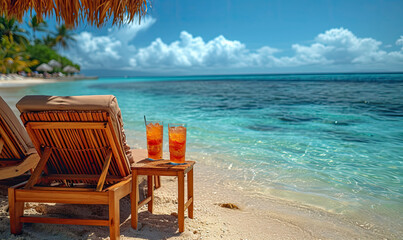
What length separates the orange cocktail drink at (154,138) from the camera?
2.29 m

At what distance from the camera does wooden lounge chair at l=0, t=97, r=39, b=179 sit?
249 centimetres

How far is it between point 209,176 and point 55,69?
2040 inches

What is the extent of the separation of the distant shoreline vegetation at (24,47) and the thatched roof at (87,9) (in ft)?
83.4

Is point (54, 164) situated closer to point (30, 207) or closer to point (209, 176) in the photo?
point (30, 207)

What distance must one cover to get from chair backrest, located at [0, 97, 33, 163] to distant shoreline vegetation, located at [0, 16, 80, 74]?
86.6ft

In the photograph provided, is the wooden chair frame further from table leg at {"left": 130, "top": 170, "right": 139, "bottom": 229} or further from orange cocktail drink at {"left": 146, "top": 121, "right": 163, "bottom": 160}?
orange cocktail drink at {"left": 146, "top": 121, "right": 163, "bottom": 160}

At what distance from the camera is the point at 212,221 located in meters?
2.41

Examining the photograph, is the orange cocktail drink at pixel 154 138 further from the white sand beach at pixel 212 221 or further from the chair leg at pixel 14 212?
the chair leg at pixel 14 212

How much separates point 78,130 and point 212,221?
46.8 inches

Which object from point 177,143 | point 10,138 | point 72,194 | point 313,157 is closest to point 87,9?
point 10,138

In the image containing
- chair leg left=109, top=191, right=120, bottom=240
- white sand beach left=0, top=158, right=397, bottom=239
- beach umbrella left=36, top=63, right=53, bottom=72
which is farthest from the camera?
beach umbrella left=36, top=63, right=53, bottom=72

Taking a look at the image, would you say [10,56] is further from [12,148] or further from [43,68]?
[12,148]

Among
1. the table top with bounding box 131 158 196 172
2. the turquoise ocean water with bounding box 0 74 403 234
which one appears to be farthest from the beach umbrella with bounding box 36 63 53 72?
the table top with bounding box 131 158 196 172

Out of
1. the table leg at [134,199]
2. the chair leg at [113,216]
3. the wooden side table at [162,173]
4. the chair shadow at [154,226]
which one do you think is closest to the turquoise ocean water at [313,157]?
the chair shadow at [154,226]
